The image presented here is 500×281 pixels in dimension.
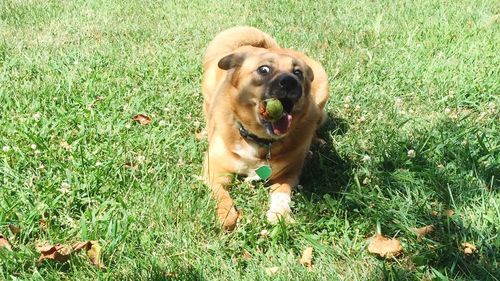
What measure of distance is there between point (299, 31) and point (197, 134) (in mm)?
2522

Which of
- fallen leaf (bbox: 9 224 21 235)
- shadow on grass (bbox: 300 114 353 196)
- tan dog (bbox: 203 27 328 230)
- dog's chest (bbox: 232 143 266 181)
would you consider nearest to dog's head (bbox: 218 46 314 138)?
tan dog (bbox: 203 27 328 230)

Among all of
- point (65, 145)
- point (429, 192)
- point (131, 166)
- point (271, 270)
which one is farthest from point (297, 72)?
point (65, 145)

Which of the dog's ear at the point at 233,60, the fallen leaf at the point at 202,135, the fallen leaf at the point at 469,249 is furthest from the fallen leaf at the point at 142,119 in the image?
the fallen leaf at the point at 469,249

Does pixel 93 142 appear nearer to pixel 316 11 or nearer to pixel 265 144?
pixel 265 144

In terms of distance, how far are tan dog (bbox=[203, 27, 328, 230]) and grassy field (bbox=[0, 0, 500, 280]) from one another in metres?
0.13

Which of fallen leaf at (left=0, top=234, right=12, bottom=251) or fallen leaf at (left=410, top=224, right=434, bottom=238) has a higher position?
fallen leaf at (left=0, top=234, right=12, bottom=251)

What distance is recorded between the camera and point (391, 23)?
5.68 metres

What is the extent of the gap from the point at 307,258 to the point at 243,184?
82 cm

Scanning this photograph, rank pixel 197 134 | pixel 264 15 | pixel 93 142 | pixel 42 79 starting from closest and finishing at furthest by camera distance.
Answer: pixel 93 142, pixel 197 134, pixel 42 79, pixel 264 15

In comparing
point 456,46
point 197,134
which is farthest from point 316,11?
point 197,134

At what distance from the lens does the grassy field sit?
7.65 feet

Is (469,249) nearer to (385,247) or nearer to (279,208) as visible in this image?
(385,247)

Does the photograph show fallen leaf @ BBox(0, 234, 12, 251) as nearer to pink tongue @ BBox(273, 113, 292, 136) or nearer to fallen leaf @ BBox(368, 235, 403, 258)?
pink tongue @ BBox(273, 113, 292, 136)

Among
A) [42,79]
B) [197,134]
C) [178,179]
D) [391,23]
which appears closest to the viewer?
[178,179]
